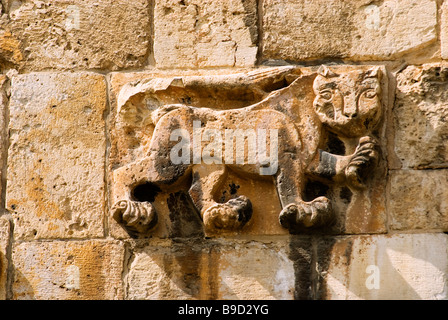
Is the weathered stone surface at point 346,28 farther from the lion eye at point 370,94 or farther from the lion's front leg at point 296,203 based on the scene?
the lion's front leg at point 296,203

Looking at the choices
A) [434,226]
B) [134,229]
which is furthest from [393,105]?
[134,229]

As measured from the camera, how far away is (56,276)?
14.2ft

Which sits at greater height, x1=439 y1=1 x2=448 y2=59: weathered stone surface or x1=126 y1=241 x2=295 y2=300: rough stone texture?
x1=439 y1=1 x2=448 y2=59: weathered stone surface

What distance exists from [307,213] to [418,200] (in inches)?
24.5

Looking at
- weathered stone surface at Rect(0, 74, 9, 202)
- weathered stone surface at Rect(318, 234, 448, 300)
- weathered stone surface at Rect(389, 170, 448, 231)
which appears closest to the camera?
weathered stone surface at Rect(318, 234, 448, 300)

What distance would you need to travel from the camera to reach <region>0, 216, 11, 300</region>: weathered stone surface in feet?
14.3

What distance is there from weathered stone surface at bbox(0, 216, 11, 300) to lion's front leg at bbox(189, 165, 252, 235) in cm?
107

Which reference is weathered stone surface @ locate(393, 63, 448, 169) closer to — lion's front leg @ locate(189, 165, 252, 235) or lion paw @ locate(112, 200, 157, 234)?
lion's front leg @ locate(189, 165, 252, 235)

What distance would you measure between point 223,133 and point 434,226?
123cm

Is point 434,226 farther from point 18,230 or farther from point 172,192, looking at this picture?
point 18,230

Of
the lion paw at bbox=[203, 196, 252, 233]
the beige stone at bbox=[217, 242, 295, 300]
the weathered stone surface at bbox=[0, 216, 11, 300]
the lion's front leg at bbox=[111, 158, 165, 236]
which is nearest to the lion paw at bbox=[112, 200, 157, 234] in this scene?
the lion's front leg at bbox=[111, 158, 165, 236]

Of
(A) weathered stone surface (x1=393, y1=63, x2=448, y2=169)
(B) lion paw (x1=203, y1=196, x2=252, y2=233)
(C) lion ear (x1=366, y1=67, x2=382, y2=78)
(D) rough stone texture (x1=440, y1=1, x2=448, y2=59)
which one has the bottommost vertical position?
(B) lion paw (x1=203, y1=196, x2=252, y2=233)

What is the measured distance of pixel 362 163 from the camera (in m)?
4.17

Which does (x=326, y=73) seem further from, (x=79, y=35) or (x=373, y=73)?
(x=79, y=35)
